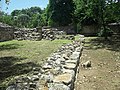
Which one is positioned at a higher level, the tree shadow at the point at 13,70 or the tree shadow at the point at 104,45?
the tree shadow at the point at 13,70

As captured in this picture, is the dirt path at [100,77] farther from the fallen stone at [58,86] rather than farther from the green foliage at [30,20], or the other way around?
the green foliage at [30,20]

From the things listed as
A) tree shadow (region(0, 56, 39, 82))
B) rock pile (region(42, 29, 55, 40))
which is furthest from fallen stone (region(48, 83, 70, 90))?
rock pile (region(42, 29, 55, 40))

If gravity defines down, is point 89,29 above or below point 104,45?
below

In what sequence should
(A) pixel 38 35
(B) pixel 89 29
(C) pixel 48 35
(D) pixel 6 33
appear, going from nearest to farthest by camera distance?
(C) pixel 48 35 → (A) pixel 38 35 → (D) pixel 6 33 → (B) pixel 89 29

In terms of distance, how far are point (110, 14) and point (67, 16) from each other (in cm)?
2227

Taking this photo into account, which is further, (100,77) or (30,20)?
(30,20)

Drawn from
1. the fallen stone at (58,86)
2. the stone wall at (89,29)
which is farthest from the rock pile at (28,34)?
the fallen stone at (58,86)

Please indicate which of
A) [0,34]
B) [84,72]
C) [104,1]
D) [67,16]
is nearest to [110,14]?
[104,1]

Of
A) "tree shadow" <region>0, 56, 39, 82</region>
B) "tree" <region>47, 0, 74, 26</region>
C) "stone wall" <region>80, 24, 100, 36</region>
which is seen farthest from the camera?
"tree" <region>47, 0, 74, 26</region>

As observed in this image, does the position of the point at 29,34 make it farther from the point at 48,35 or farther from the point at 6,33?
the point at 48,35

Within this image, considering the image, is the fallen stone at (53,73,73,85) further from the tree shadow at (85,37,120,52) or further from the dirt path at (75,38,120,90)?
the tree shadow at (85,37,120,52)

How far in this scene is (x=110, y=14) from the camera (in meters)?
22.1

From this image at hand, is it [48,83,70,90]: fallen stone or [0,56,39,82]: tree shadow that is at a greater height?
[48,83,70,90]: fallen stone

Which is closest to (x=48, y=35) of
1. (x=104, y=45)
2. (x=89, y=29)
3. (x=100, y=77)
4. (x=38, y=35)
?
(x=38, y=35)
